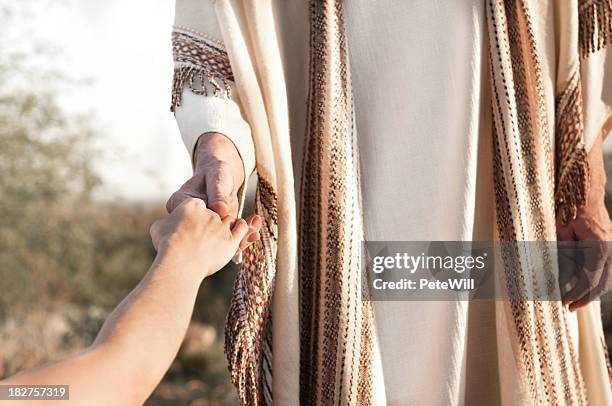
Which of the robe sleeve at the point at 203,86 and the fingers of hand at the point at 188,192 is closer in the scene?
the fingers of hand at the point at 188,192

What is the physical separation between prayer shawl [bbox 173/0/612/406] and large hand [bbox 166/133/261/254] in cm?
8

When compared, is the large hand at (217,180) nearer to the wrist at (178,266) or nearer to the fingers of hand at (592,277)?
the wrist at (178,266)

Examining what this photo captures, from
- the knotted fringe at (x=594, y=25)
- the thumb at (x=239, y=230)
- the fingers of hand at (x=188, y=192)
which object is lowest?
the thumb at (x=239, y=230)

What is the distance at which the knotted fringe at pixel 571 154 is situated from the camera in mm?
1698

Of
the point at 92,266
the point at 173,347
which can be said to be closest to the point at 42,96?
the point at 92,266

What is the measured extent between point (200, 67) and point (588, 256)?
3.13 feet

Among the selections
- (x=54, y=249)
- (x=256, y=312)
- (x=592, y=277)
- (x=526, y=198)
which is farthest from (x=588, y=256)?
(x=54, y=249)

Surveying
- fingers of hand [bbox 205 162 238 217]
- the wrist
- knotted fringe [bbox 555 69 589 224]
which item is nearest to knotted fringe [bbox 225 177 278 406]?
fingers of hand [bbox 205 162 238 217]

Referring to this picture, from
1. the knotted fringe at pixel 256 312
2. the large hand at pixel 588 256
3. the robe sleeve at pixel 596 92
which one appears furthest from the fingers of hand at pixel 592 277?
the knotted fringe at pixel 256 312

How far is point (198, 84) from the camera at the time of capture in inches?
60.6

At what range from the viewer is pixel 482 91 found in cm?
170

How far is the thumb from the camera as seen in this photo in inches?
52.1

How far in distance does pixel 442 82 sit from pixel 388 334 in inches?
21.9

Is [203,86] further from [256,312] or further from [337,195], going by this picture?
[256,312]
